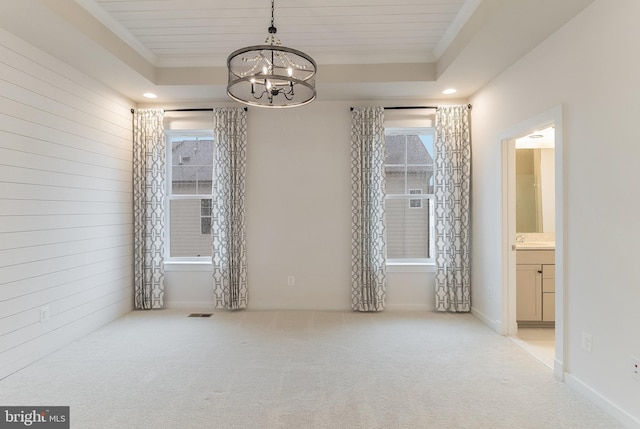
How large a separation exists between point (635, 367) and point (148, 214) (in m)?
4.81

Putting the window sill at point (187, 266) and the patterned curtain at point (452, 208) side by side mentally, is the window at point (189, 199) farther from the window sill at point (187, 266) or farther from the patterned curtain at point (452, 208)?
the patterned curtain at point (452, 208)

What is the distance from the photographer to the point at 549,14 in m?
2.42

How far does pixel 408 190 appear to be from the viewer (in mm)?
4555

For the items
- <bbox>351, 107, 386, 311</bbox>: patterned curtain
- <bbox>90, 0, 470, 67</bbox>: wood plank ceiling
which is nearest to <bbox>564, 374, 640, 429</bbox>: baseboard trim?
<bbox>351, 107, 386, 311</bbox>: patterned curtain

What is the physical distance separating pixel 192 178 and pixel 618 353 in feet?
15.2

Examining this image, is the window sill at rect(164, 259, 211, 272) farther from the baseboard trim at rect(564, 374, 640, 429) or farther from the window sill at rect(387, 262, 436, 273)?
the baseboard trim at rect(564, 374, 640, 429)

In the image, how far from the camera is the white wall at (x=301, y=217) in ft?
14.4

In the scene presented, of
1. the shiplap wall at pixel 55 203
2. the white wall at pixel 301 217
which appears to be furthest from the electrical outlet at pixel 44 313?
the white wall at pixel 301 217

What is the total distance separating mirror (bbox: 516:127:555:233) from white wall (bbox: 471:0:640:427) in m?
1.61

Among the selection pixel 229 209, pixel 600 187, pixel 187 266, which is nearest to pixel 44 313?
pixel 187 266

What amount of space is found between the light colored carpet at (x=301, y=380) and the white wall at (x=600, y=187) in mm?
310

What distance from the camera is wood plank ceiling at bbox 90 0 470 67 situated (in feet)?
9.29

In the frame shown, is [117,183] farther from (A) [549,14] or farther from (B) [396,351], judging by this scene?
(A) [549,14]

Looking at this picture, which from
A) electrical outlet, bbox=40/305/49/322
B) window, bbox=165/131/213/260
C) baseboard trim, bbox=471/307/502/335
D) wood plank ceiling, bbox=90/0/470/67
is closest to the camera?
wood plank ceiling, bbox=90/0/470/67
